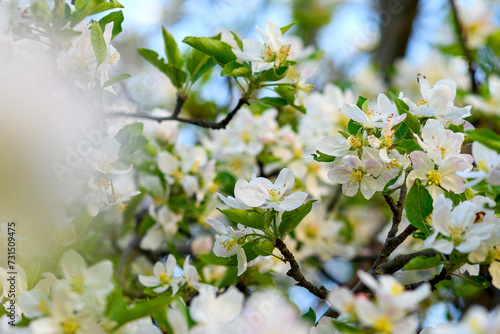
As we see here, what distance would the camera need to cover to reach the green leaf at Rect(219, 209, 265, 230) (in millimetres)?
890

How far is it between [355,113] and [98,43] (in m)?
0.53

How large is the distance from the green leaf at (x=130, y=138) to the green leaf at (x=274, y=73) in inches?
12.2

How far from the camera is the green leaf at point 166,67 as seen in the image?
1.27m

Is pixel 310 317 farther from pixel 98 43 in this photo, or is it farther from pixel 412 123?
pixel 98 43

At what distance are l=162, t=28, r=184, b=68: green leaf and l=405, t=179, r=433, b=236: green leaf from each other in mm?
726

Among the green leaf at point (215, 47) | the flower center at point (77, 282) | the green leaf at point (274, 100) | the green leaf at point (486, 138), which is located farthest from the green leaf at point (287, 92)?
the flower center at point (77, 282)

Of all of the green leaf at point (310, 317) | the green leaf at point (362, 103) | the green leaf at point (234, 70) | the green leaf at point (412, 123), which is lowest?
the green leaf at point (310, 317)

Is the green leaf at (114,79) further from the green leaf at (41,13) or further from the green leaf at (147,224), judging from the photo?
the green leaf at (147,224)

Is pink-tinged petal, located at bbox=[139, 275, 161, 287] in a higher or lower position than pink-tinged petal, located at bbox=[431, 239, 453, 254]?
lower

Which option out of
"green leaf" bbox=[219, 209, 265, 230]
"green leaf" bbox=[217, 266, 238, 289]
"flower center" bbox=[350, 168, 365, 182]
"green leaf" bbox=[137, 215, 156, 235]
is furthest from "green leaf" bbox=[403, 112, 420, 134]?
"green leaf" bbox=[137, 215, 156, 235]

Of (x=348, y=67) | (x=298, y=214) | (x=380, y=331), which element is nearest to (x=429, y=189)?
(x=298, y=214)

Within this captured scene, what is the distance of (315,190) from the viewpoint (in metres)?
1.70

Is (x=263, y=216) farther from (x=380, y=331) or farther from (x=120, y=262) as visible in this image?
(x=120, y=262)

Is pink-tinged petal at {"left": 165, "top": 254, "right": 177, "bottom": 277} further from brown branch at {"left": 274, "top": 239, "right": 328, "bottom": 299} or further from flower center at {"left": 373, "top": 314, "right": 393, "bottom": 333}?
flower center at {"left": 373, "top": 314, "right": 393, "bottom": 333}
